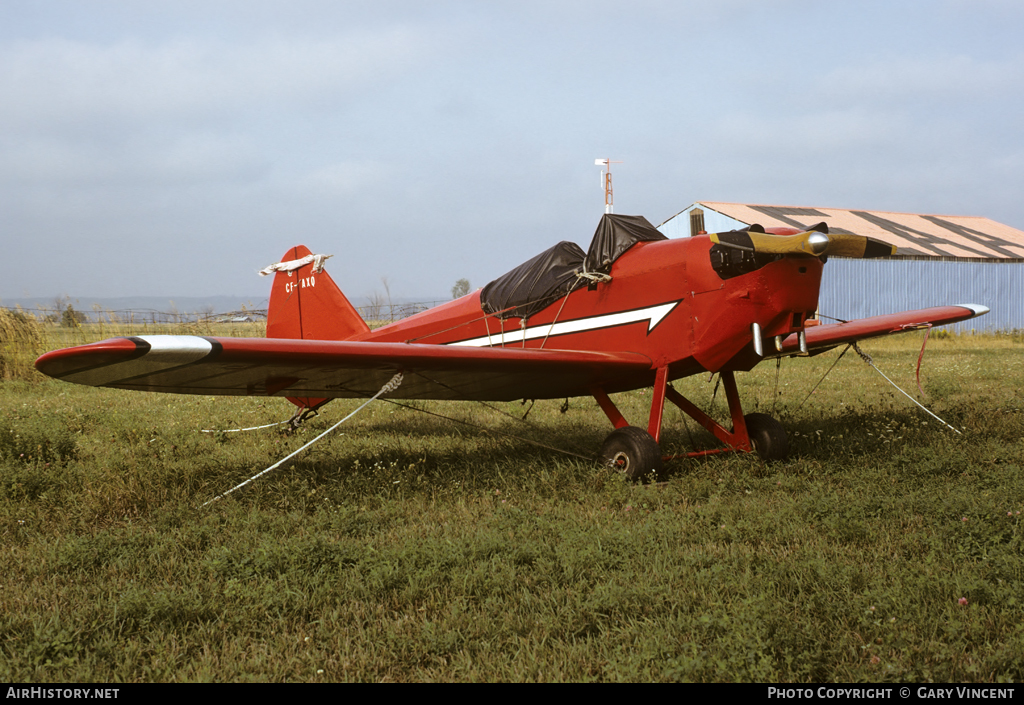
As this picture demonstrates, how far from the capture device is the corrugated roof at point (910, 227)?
93.7 ft

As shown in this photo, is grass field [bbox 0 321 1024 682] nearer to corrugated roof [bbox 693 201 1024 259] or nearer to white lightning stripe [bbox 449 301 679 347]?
white lightning stripe [bbox 449 301 679 347]

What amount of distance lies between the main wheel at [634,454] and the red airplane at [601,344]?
1 centimetres

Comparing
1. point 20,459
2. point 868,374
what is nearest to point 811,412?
point 868,374

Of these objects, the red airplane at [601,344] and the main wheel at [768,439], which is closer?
the red airplane at [601,344]

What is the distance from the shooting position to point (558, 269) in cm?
694

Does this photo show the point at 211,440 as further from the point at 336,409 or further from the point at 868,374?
the point at 868,374

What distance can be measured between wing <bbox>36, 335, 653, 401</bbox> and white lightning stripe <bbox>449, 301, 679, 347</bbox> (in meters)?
0.37

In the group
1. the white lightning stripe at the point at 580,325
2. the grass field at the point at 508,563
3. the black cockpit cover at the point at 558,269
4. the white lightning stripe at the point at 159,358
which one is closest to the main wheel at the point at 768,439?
the grass field at the point at 508,563

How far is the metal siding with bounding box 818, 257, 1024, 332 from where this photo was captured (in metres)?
26.5

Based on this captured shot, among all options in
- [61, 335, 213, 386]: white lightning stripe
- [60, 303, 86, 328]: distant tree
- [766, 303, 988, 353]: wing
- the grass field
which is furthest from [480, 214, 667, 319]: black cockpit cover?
[60, 303, 86, 328]: distant tree

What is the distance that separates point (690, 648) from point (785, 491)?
107 inches

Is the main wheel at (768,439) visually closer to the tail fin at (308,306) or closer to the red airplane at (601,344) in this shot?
the red airplane at (601,344)

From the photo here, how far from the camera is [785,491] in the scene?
17.1ft
